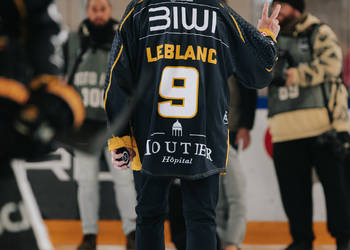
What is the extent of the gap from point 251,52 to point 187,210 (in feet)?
2.04

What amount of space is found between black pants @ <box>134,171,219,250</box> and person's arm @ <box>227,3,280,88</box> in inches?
16.4

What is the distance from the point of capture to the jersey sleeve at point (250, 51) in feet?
6.48

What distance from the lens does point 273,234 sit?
3.67m

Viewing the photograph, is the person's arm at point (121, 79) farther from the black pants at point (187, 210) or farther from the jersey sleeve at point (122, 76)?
the black pants at point (187, 210)

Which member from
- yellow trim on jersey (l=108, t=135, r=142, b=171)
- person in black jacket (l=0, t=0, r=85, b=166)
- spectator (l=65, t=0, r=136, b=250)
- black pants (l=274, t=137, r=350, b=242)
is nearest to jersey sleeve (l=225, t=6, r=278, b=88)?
yellow trim on jersey (l=108, t=135, r=142, b=171)

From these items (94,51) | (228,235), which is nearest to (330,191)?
(228,235)

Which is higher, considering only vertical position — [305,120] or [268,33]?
[268,33]

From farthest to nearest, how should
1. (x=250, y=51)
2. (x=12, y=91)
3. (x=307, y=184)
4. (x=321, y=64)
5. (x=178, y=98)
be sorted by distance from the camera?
(x=307, y=184) < (x=321, y=64) < (x=250, y=51) < (x=178, y=98) < (x=12, y=91)

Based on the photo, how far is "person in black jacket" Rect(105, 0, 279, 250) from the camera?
6.18 ft

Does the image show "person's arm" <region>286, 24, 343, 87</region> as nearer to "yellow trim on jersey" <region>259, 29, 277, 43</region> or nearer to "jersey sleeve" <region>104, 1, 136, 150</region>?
"yellow trim on jersey" <region>259, 29, 277, 43</region>

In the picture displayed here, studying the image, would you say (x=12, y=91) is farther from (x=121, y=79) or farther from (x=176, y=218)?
(x=176, y=218)

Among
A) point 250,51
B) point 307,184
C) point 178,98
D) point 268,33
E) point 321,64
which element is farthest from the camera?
point 307,184

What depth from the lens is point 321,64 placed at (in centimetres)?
296

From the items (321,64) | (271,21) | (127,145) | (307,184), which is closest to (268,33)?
(271,21)
